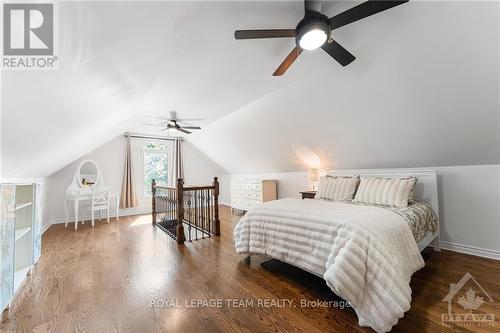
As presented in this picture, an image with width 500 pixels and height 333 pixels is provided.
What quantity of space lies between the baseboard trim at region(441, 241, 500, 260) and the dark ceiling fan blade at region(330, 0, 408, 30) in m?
3.12

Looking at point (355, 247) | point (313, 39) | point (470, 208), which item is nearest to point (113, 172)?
point (313, 39)

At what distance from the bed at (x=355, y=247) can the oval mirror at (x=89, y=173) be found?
166 inches

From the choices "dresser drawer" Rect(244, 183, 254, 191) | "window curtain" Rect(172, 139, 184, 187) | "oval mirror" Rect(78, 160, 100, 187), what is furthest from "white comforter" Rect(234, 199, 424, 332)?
"window curtain" Rect(172, 139, 184, 187)

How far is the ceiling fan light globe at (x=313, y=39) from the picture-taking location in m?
1.45

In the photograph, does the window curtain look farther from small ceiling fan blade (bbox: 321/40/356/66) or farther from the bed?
small ceiling fan blade (bbox: 321/40/356/66)

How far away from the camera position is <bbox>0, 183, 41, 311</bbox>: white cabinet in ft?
5.21

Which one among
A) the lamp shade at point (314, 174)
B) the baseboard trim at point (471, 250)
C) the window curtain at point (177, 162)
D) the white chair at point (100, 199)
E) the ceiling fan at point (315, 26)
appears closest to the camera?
the ceiling fan at point (315, 26)

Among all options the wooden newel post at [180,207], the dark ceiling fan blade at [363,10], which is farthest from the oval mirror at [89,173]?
the dark ceiling fan blade at [363,10]

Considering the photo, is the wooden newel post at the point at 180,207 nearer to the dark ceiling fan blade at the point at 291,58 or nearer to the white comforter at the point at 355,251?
the white comforter at the point at 355,251

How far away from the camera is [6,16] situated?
0.98 metres

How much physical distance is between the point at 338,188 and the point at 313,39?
2443mm

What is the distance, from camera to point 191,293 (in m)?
1.86

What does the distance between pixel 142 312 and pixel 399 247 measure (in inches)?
84.6

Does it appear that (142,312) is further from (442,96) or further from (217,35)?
(442,96)
